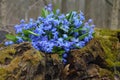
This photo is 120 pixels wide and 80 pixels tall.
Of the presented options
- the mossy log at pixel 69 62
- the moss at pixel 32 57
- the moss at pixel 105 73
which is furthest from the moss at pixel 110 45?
the moss at pixel 32 57

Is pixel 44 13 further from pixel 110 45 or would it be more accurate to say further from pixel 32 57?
pixel 32 57

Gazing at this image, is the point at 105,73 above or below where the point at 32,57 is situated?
below

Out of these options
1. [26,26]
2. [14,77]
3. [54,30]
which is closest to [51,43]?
[54,30]

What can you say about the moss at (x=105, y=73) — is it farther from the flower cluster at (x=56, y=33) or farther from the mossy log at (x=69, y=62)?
the flower cluster at (x=56, y=33)

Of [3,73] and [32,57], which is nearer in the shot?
[3,73]

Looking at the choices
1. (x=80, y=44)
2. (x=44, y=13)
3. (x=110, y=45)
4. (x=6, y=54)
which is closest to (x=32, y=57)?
(x=6, y=54)
